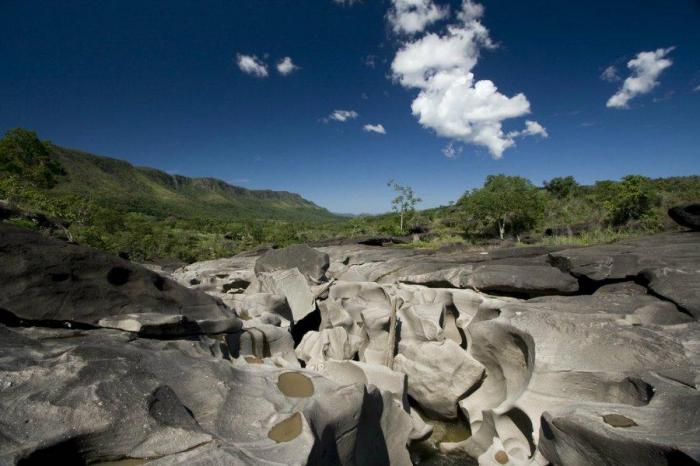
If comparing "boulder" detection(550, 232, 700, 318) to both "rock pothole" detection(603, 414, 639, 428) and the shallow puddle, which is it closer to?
"rock pothole" detection(603, 414, 639, 428)

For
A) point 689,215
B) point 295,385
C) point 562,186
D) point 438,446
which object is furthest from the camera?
point 562,186

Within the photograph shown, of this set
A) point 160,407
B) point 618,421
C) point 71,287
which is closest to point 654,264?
point 618,421

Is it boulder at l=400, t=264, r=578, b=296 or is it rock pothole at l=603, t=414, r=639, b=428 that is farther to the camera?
boulder at l=400, t=264, r=578, b=296

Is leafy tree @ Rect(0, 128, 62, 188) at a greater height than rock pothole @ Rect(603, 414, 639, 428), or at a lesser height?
greater

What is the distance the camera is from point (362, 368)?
24.8 ft

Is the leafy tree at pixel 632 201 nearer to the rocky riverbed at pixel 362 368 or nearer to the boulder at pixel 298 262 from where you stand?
the rocky riverbed at pixel 362 368

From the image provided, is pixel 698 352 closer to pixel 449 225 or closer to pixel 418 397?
pixel 418 397

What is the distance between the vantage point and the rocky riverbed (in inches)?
147

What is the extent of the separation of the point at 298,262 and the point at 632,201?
26101 mm

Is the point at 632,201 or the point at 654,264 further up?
the point at 632,201

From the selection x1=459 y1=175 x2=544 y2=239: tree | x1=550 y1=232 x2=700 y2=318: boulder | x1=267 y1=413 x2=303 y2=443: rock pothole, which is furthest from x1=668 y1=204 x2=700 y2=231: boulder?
x1=459 y1=175 x2=544 y2=239: tree

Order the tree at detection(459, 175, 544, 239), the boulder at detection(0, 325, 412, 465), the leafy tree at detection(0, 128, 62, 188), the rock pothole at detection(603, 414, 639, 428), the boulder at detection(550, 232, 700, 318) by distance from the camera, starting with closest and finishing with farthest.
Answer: the boulder at detection(0, 325, 412, 465), the rock pothole at detection(603, 414, 639, 428), the boulder at detection(550, 232, 700, 318), the leafy tree at detection(0, 128, 62, 188), the tree at detection(459, 175, 544, 239)

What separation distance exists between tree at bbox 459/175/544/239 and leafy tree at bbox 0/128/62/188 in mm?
45759

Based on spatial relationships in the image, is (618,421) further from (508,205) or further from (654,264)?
(508,205)
